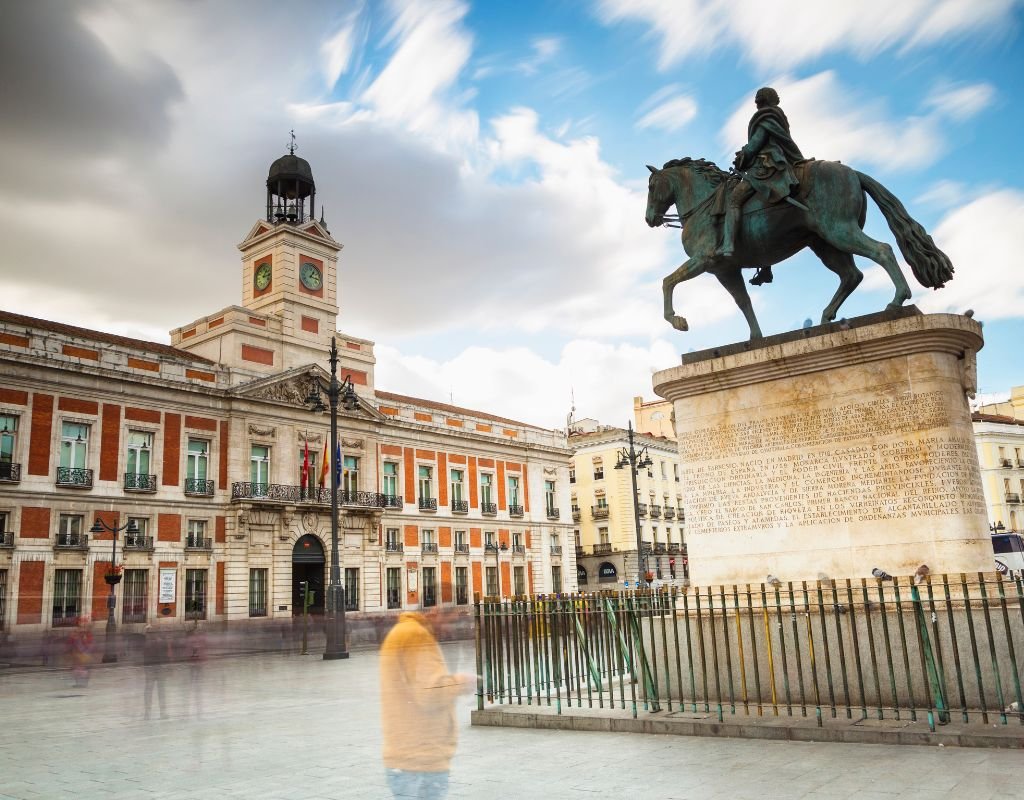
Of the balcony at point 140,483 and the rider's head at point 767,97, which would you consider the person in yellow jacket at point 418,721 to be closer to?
the rider's head at point 767,97

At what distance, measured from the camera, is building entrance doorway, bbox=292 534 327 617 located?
37.9 meters

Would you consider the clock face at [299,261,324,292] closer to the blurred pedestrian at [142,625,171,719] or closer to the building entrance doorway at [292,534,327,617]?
the building entrance doorway at [292,534,327,617]

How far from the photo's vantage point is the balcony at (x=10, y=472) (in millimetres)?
28859

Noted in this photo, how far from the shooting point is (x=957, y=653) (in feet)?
20.7

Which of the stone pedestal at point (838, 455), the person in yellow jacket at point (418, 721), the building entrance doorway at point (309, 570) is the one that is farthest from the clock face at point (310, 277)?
the stone pedestal at point (838, 455)

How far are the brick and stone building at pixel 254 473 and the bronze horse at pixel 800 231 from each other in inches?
1069

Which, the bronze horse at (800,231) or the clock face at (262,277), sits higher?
the clock face at (262,277)

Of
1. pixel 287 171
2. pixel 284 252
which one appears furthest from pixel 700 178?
pixel 287 171

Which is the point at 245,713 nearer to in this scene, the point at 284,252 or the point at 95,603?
the point at 95,603

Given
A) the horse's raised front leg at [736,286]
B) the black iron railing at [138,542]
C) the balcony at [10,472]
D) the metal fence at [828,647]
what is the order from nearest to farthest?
1. the metal fence at [828,647]
2. the horse's raised front leg at [736,286]
3. the balcony at [10,472]
4. the black iron railing at [138,542]

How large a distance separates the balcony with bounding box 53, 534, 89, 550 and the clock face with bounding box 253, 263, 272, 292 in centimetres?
1567

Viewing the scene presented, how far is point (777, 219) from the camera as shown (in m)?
8.61

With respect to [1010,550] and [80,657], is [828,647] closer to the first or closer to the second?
[80,657]

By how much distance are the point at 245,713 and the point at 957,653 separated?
8.96m
